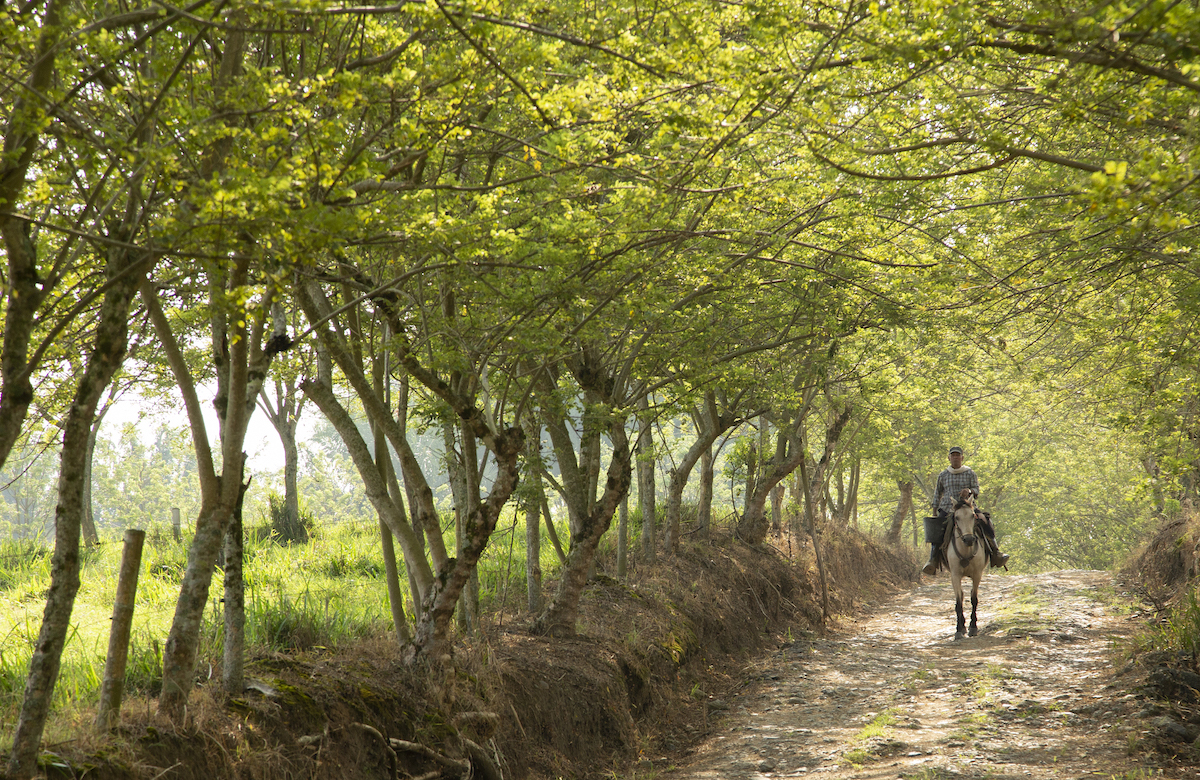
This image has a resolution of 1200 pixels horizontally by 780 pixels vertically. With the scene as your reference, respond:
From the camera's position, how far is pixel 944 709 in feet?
24.9

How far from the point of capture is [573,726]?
22.8 feet

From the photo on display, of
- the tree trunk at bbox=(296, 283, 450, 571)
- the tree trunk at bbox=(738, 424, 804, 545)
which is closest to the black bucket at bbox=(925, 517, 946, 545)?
the tree trunk at bbox=(738, 424, 804, 545)

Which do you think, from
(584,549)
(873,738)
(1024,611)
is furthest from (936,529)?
(584,549)

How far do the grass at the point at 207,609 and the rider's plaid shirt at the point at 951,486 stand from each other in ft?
18.3

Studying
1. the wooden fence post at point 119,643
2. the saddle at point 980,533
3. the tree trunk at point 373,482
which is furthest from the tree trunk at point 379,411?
the saddle at point 980,533

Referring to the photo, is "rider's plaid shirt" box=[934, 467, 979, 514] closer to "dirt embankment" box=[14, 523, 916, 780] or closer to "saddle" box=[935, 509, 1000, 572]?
"saddle" box=[935, 509, 1000, 572]

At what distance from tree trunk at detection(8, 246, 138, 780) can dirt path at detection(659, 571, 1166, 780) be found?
185 inches

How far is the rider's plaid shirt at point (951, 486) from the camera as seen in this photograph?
1141 cm

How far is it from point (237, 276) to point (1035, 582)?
1729 cm

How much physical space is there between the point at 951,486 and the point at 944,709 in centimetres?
461

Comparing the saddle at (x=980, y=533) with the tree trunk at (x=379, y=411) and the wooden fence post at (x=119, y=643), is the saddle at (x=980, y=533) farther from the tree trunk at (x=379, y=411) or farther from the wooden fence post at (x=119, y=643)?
the wooden fence post at (x=119, y=643)

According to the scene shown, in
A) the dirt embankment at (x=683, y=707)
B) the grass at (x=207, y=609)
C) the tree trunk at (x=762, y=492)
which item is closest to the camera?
the dirt embankment at (x=683, y=707)

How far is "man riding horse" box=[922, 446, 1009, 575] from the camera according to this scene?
1127cm

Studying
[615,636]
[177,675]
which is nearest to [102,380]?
[177,675]
